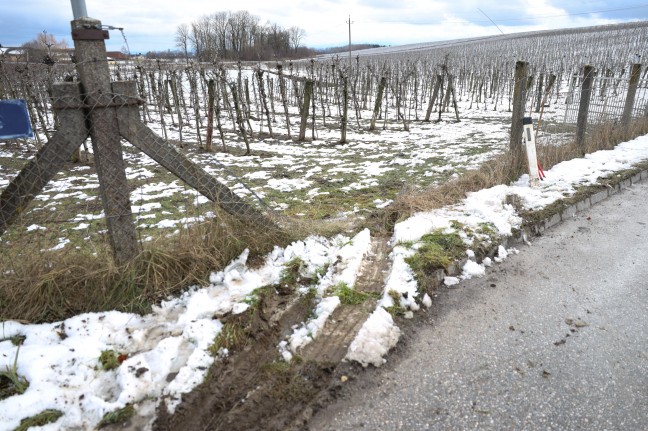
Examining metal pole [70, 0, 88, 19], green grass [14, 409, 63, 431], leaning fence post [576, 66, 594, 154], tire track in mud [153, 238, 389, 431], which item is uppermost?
metal pole [70, 0, 88, 19]

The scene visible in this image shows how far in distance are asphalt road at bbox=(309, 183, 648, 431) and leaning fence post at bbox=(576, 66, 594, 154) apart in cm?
434

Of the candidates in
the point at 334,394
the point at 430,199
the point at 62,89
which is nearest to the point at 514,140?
the point at 430,199

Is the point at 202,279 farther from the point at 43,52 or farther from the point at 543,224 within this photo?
the point at 43,52

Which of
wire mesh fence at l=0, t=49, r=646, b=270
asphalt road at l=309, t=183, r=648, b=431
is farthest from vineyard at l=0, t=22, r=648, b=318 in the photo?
asphalt road at l=309, t=183, r=648, b=431

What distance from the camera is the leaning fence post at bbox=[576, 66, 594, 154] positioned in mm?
7062

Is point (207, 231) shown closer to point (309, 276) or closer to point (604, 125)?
point (309, 276)

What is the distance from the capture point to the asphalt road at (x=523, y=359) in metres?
2.02

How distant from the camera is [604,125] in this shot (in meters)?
8.00

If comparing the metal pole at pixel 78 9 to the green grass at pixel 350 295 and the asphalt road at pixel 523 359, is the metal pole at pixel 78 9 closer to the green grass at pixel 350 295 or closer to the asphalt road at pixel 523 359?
the green grass at pixel 350 295

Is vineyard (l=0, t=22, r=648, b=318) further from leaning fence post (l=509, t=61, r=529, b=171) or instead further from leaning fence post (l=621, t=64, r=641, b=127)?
leaning fence post (l=509, t=61, r=529, b=171)

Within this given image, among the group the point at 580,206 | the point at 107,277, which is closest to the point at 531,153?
the point at 580,206

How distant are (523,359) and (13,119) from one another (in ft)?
11.5

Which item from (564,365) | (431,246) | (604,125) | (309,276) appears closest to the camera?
(564,365)

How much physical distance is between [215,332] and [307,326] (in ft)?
1.92
